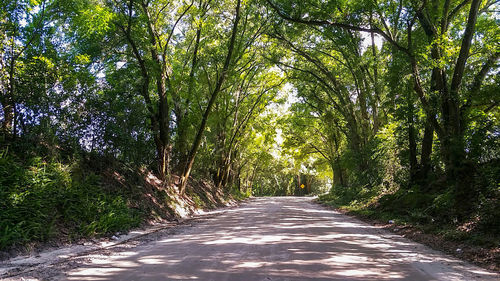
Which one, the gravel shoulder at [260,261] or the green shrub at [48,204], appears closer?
the gravel shoulder at [260,261]

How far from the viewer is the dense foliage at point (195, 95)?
833cm

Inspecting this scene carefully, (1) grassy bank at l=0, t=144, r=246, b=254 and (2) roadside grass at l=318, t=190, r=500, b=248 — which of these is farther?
(2) roadside grass at l=318, t=190, r=500, b=248

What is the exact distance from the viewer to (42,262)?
18.5 feet

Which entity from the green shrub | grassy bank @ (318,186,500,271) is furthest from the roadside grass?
the green shrub

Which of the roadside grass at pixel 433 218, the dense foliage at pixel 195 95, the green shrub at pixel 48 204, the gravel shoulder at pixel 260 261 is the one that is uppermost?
the dense foliage at pixel 195 95

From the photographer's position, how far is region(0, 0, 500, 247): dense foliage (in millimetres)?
8328

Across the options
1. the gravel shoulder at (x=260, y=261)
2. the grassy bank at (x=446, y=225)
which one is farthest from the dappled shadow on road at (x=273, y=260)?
the grassy bank at (x=446, y=225)

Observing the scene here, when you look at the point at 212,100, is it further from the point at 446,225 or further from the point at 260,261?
the point at 260,261

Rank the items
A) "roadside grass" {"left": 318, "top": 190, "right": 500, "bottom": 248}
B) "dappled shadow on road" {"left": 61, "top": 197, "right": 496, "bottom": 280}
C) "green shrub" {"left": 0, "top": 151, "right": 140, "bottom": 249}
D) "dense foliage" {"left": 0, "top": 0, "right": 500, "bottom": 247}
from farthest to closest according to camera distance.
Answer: "dense foliage" {"left": 0, "top": 0, "right": 500, "bottom": 247} < "roadside grass" {"left": 318, "top": 190, "right": 500, "bottom": 248} < "green shrub" {"left": 0, "top": 151, "right": 140, "bottom": 249} < "dappled shadow on road" {"left": 61, "top": 197, "right": 496, "bottom": 280}

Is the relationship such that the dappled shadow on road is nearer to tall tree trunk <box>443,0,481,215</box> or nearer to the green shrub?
the green shrub

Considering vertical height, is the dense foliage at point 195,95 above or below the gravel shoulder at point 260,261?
above

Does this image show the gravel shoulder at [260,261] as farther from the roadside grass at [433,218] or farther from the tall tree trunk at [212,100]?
the tall tree trunk at [212,100]

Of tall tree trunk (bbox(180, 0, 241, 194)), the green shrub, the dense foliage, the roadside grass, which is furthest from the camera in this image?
tall tree trunk (bbox(180, 0, 241, 194))

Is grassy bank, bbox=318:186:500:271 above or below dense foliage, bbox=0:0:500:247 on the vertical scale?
below
